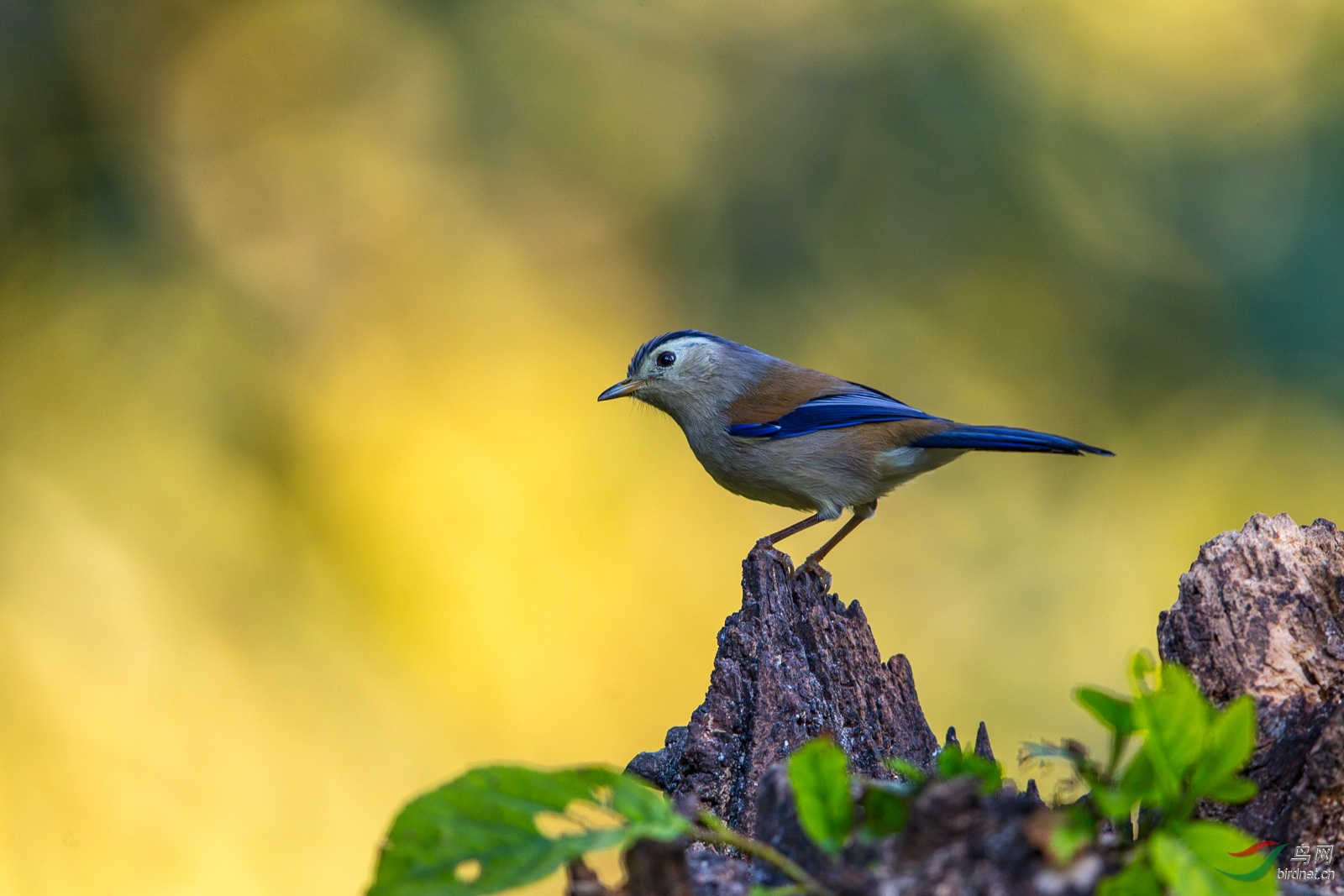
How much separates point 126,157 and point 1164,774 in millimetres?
8230

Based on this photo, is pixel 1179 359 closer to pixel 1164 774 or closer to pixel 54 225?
pixel 1164 774

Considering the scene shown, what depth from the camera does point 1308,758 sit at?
265cm

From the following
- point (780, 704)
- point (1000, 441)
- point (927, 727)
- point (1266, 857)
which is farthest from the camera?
point (1000, 441)

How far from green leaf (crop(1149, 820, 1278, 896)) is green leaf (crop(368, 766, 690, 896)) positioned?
0.73 m

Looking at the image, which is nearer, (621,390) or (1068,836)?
(1068,836)

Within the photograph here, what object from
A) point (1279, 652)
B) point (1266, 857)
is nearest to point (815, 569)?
point (1279, 652)

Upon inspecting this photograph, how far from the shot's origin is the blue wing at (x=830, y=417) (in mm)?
5688

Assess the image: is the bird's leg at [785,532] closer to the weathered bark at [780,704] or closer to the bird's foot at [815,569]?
the bird's foot at [815,569]

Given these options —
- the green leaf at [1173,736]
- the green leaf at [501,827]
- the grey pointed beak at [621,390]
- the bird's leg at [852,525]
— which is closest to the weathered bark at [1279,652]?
the green leaf at [1173,736]

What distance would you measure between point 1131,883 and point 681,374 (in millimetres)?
4661

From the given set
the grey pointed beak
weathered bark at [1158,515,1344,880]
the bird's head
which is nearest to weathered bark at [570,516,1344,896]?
weathered bark at [1158,515,1344,880]


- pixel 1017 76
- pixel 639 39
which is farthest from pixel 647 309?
pixel 1017 76

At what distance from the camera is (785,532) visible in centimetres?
Result: 551

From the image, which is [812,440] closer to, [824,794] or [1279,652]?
[1279,652]
